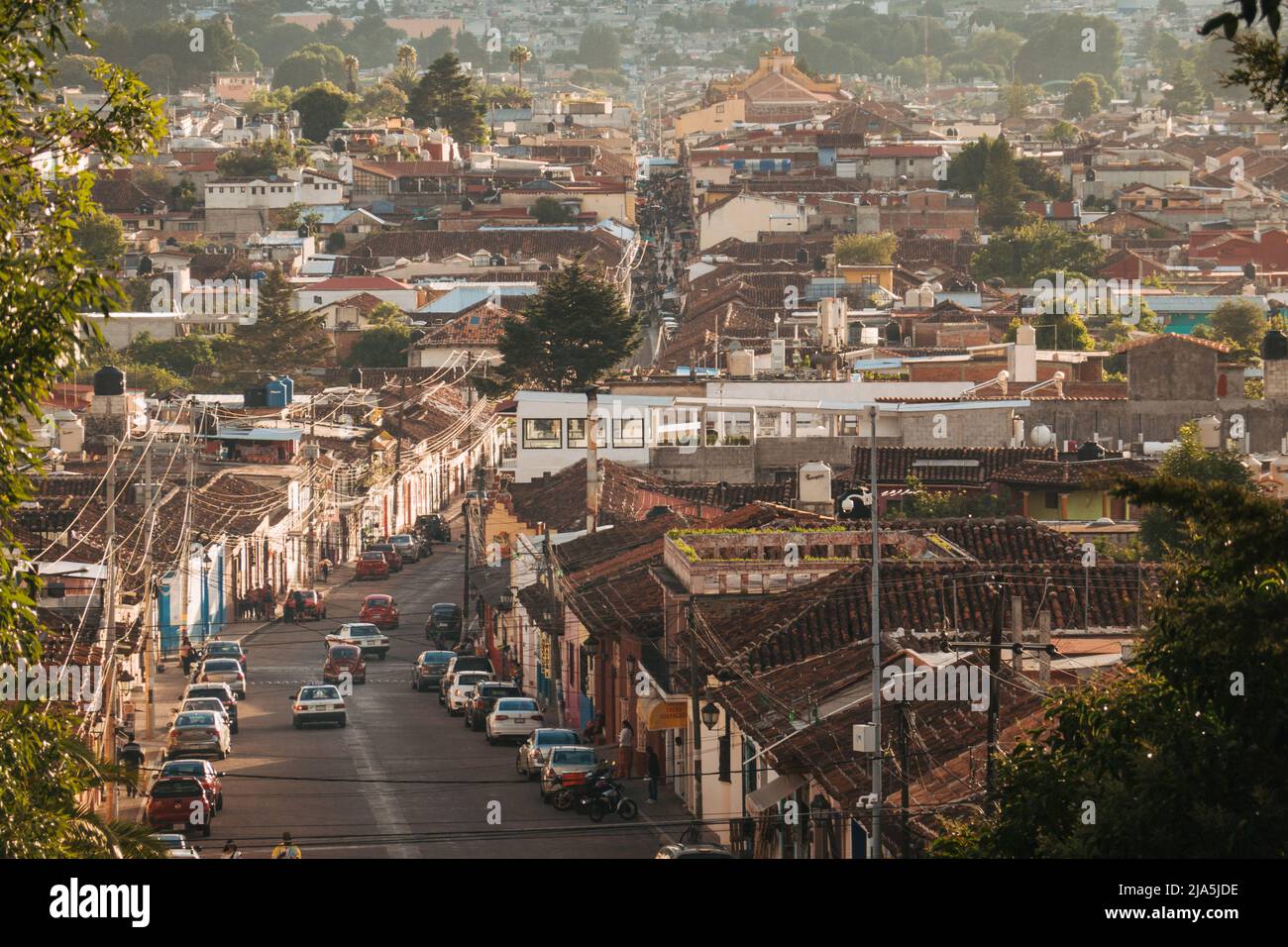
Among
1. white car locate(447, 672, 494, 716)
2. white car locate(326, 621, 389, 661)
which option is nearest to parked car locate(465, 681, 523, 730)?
white car locate(447, 672, 494, 716)

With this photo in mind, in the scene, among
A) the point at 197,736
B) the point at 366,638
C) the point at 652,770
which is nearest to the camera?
the point at 652,770

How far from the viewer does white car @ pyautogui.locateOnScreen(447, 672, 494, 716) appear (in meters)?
37.1

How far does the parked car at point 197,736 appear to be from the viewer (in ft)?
105

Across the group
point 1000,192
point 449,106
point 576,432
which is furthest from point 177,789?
point 449,106

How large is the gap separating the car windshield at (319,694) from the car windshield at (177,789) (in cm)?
873

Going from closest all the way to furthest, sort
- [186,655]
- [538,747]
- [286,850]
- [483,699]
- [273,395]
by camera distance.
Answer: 1. [286,850]
2. [538,747]
3. [483,699]
4. [186,655]
5. [273,395]

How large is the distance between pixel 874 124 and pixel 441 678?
117753mm

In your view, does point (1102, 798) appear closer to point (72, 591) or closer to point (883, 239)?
point (72, 591)

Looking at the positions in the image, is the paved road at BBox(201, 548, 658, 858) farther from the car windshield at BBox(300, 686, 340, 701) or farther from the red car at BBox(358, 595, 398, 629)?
the red car at BBox(358, 595, 398, 629)

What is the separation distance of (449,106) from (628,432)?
319 ft

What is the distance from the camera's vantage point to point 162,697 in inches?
1545

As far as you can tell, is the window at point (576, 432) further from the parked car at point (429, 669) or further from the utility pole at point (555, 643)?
the utility pole at point (555, 643)

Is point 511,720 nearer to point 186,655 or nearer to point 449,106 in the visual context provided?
point 186,655
